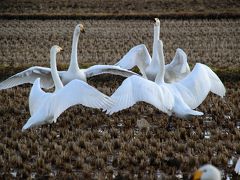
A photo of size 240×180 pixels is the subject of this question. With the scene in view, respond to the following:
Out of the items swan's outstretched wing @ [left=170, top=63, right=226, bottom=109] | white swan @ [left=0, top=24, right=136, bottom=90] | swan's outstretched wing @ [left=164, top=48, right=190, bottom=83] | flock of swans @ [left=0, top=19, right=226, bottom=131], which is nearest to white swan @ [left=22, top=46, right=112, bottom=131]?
flock of swans @ [left=0, top=19, right=226, bottom=131]

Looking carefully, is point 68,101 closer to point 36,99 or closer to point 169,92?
point 36,99

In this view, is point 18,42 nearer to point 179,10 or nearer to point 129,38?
point 129,38

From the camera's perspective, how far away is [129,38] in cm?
2166

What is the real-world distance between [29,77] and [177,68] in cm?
276

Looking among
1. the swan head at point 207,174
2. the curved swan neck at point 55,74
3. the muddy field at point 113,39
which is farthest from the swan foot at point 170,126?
the muddy field at point 113,39

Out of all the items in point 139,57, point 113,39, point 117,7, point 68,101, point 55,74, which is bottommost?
point 68,101

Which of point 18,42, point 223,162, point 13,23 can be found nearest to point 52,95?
point 223,162

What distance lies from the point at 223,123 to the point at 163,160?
2.41m

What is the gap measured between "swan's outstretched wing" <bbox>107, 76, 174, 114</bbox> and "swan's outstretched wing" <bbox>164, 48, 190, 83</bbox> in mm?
2398

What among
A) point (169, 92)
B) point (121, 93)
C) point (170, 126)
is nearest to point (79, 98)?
point (121, 93)

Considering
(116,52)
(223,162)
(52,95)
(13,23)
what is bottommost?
(223,162)

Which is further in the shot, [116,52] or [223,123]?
[116,52]

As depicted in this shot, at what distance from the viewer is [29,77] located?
10.0m

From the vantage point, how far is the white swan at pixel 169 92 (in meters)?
7.35
